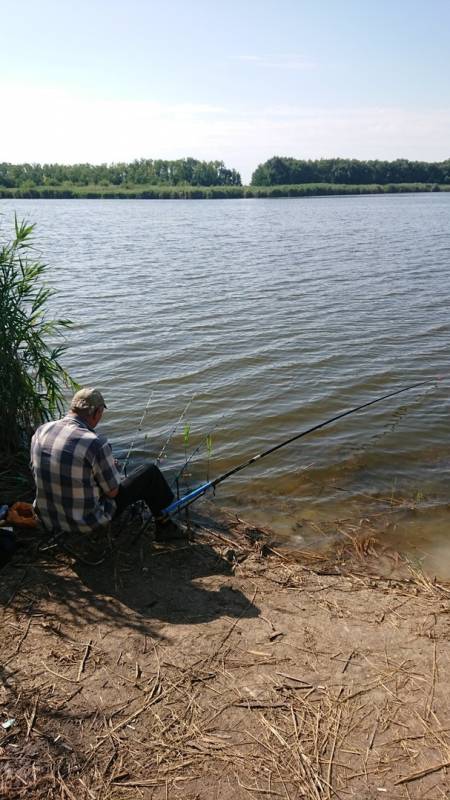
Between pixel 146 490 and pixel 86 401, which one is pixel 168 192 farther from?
pixel 86 401

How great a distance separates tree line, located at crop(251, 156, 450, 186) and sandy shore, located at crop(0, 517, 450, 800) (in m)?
108

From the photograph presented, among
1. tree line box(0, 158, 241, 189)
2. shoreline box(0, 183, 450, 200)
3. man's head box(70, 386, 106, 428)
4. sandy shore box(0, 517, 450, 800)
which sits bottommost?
sandy shore box(0, 517, 450, 800)

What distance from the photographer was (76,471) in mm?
4586

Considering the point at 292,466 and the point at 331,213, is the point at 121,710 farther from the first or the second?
the point at 331,213

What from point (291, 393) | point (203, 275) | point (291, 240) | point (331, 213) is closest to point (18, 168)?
point (331, 213)

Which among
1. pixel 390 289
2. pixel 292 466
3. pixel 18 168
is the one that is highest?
pixel 18 168

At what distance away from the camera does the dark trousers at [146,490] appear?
17.1 feet

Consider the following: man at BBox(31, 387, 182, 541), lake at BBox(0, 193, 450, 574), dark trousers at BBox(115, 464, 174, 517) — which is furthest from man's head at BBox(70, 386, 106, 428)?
lake at BBox(0, 193, 450, 574)

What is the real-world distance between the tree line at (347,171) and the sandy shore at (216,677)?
108302mm

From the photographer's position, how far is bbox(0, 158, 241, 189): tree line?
98750mm

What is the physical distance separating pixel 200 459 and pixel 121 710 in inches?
187

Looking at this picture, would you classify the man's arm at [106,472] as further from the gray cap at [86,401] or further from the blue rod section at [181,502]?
the blue rod section at [181,502]

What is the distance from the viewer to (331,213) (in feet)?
175

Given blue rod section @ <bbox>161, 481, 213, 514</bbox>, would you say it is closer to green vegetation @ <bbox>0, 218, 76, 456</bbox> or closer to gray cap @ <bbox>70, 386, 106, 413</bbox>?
gray cap @ <bbox>70, 386, 106, 413</bbox>
